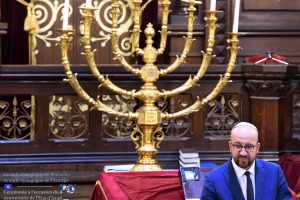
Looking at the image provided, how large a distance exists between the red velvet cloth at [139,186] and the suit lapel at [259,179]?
772mm

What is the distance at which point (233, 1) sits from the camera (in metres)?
8.29

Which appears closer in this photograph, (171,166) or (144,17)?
(171,166)

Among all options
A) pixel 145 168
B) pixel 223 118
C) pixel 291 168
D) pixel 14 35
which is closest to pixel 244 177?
pixel 145 168

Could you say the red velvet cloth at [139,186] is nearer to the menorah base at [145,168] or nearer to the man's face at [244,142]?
the menorah base at [145,168]

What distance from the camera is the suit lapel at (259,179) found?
377cm

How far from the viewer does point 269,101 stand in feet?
20.6

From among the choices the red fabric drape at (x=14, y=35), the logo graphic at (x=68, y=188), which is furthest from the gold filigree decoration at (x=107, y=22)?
the logo graphic at (x=68, y=188)

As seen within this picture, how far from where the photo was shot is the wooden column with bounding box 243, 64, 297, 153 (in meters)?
6.24

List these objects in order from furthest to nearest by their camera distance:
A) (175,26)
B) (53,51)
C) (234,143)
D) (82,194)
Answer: (53,51) < (175,26) < (82,194) < (234,143)

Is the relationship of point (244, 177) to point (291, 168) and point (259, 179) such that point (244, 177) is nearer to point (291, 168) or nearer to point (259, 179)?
point (259, 179)

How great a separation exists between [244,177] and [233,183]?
0.23ft

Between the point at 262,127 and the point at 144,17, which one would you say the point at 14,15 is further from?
the point at 262,127

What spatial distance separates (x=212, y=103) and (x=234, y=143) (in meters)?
2.65

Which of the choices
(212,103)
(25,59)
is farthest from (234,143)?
(25,59)
